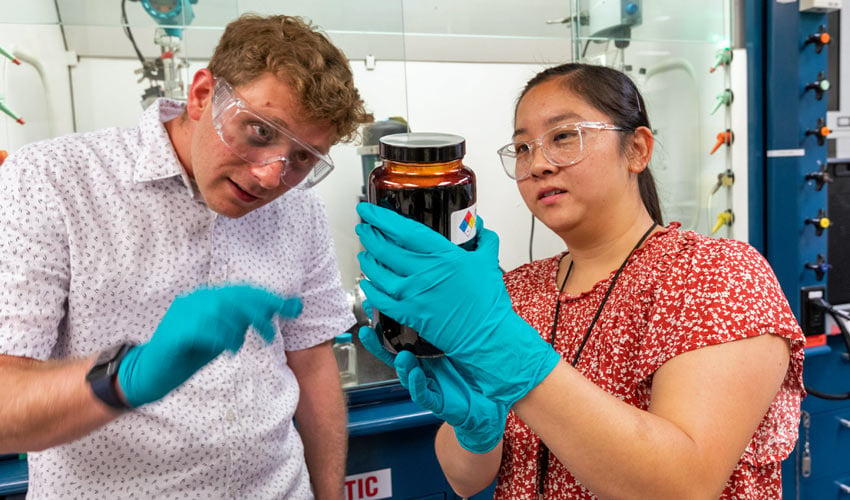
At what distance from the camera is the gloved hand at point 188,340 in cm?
82

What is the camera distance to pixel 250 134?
3.73 feet

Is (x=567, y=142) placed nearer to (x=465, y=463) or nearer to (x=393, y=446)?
(x=465, y=463)

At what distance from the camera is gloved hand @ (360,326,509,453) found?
863mm

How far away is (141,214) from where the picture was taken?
4.01 feet

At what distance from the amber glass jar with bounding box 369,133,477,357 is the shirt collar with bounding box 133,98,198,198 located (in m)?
0.60

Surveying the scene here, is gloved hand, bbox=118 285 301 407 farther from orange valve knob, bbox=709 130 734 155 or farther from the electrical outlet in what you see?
the electrical outlet

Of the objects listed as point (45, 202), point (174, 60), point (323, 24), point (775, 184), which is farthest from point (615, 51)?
point (45, 202)

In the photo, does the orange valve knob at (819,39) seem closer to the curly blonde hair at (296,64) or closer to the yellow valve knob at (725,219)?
the yellow valve knob at (725,219)

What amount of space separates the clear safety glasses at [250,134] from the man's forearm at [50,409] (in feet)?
1.57

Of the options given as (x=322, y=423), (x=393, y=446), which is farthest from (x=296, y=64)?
(x=393, y=446)

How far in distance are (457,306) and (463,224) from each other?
0.39ft

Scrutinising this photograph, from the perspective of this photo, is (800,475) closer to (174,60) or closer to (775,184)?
(775,184)

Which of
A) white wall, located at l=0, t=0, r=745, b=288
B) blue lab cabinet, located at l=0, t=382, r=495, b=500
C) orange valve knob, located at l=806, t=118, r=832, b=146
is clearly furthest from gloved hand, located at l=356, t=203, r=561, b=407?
orange valve knob, located at l=806, t=118, r=832, b=146

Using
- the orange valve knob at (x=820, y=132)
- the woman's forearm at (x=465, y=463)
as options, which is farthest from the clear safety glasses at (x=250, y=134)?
the orange valve knob at (x=820, y=132)
